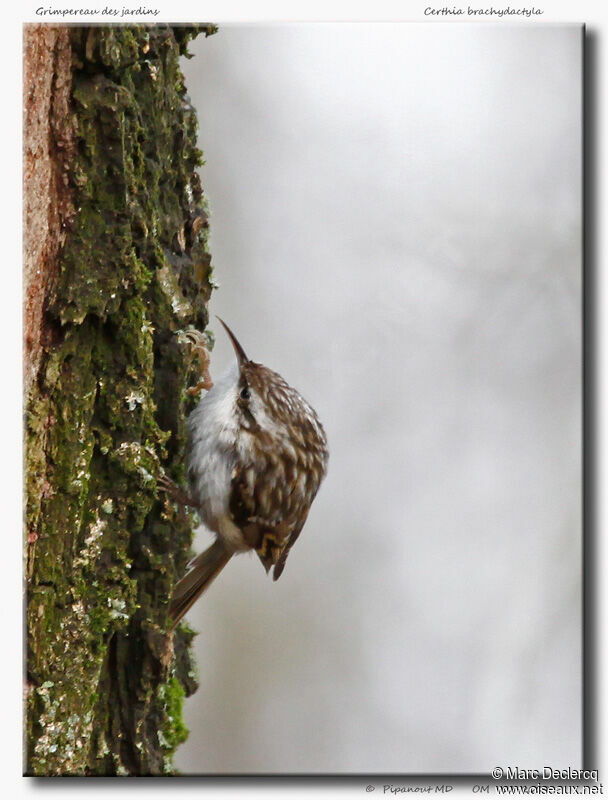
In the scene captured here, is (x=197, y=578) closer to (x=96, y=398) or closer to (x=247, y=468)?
(x=247, y=468)

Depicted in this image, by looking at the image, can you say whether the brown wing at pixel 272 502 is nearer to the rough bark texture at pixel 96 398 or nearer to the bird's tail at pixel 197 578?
the bird's tail at pixel 197 578

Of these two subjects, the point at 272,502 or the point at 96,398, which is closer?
the point at 96,398

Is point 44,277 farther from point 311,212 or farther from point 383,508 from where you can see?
point 383,508

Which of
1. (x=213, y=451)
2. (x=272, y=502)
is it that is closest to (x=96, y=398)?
(x=213, y=451)

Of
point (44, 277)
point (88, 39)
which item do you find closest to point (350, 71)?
point (88, 39)

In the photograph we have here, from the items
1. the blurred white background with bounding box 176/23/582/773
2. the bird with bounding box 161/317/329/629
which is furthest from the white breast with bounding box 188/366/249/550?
the blurred white background with bounding box 176/23/582/773

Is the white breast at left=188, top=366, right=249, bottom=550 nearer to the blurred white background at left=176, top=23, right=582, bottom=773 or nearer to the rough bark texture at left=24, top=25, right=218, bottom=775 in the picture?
the rough bark texture at left=24, top=25, right=218, bottom=775

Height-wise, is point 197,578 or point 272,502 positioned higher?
point 272,502
